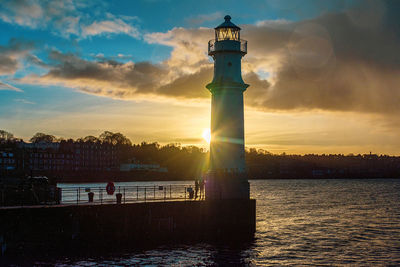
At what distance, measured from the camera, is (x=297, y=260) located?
2905 centimetres

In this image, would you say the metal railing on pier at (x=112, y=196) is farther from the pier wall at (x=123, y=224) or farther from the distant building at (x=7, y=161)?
the distant building at (x=7, y=161)

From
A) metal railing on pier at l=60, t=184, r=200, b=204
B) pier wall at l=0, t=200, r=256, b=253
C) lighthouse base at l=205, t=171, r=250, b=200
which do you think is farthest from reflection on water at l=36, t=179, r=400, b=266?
metal railing on pier at l=60, t=184, r=200, b=204

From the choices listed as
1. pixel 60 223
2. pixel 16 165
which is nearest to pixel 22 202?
pixel 60 223

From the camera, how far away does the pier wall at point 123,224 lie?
26328 millimetres

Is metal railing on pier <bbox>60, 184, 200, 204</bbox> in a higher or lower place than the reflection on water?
higher

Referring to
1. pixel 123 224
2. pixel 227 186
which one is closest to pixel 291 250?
pixel 227 186

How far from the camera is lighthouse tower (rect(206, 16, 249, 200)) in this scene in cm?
3478

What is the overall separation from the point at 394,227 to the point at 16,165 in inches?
5747

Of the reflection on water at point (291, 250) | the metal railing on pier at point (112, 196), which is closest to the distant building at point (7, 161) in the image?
the metal railing on pier at point (112, 196)

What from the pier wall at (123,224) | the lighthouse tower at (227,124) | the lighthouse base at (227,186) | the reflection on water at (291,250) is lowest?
the reflection on water at (291,250)

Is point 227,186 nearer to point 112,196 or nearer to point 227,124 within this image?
point 227,124

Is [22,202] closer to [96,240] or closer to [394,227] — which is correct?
[96,240]

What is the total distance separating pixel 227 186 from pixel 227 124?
4.87 metres

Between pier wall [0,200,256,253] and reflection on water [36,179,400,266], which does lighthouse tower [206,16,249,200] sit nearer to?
pier wall [0,200,256,253]
